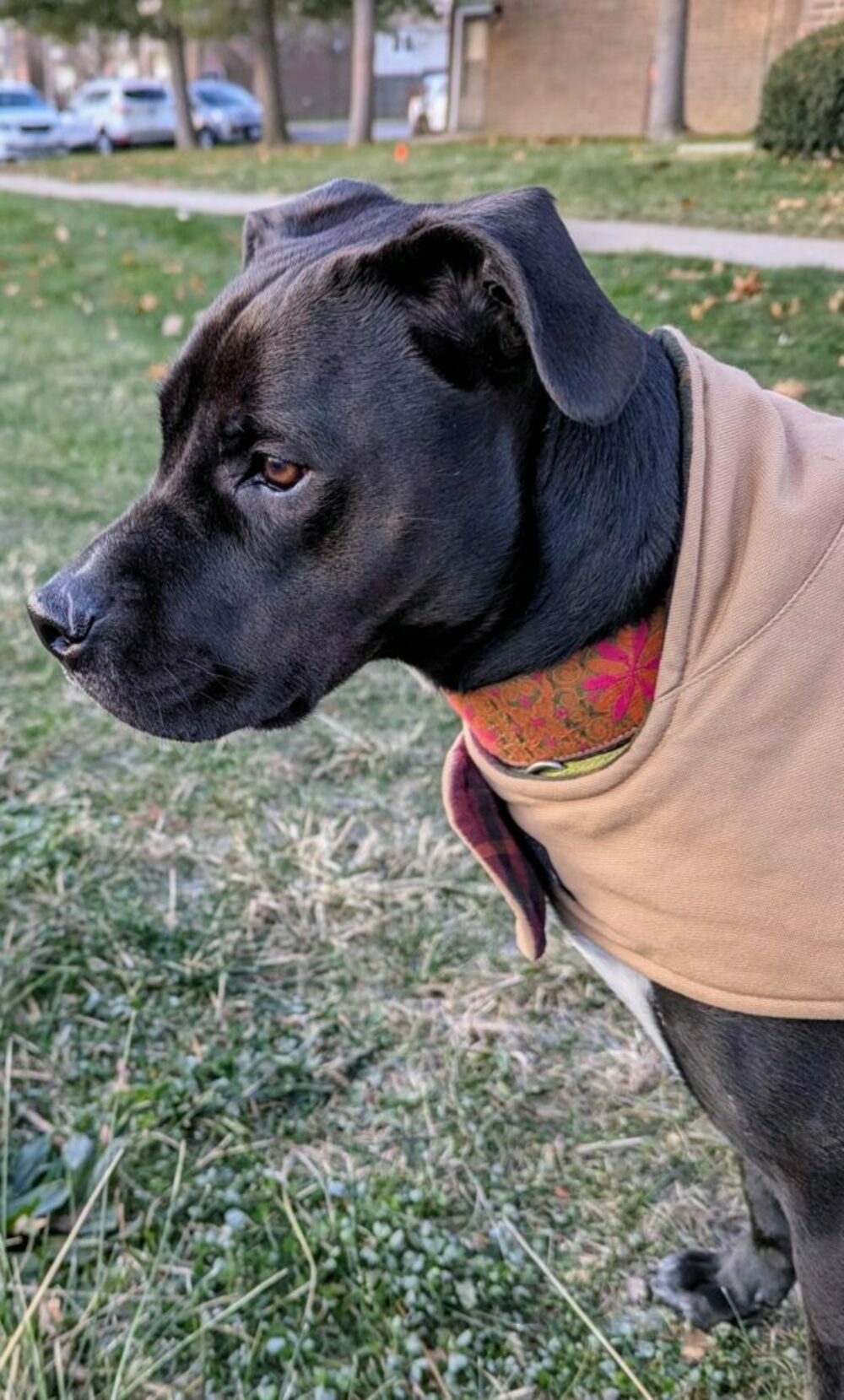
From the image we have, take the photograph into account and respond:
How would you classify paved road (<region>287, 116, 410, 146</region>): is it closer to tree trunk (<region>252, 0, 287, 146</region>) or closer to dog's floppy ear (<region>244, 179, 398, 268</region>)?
tree trunk (<region>252, 0, 287, 146</region>)

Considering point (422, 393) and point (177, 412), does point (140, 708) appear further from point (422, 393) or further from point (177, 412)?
point (422, 393)

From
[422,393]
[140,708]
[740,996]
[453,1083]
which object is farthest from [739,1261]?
[422,393]

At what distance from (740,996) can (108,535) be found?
45.6 inches

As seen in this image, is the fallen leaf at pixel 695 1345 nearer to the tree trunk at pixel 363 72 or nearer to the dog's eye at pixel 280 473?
the dog's eye at pixel 280 473

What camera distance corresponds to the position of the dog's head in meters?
1.76

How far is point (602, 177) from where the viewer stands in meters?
12.0

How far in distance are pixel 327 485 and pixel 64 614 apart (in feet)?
1.53

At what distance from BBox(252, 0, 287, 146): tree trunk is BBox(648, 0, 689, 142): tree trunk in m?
10.2

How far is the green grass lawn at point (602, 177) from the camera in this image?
31.7 feet

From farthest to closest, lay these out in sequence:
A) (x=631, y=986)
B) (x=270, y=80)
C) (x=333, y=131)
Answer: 1. (x=333, y=131)
2. (x=270, y=80)
3. (x=631, y=986)

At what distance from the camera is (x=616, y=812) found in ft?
5.55

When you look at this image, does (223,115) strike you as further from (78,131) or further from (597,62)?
(597,62)

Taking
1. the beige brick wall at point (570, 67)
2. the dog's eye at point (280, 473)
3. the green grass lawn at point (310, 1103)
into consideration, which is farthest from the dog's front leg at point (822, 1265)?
the beige brick wall at point (570, 67)

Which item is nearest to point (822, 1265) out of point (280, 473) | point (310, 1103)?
point (310, 1103)
